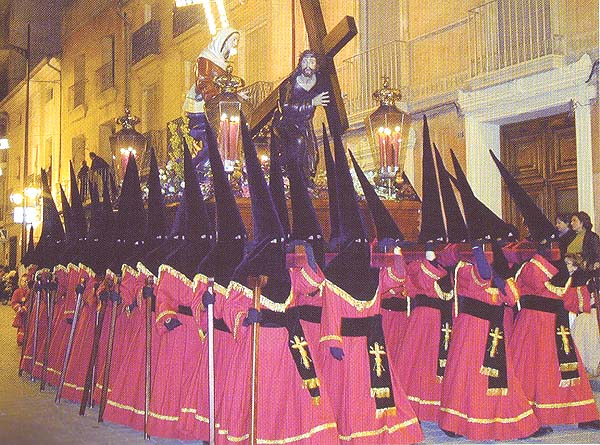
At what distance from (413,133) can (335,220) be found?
6.35 metres

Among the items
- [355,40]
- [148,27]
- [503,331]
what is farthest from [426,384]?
[148,27]

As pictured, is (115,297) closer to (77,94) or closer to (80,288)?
(80,288)

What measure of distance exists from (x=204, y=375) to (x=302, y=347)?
35.0 inches

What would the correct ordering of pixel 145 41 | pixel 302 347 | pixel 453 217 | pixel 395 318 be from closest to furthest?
pixel 302 347
pixel 453 217
pixel 395 318
pixel 145 41

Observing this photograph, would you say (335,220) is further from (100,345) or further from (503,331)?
(100,345)

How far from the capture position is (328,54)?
8492 mm

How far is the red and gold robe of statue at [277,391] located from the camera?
566 centimetres

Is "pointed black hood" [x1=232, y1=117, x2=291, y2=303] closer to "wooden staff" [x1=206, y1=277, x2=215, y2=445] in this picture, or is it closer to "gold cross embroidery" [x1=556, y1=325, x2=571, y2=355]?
"wooden staff" [x1=206, y1=277, x2=215, y2=445]

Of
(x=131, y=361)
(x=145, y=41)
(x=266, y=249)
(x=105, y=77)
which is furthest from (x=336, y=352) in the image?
(x=105, y=77)

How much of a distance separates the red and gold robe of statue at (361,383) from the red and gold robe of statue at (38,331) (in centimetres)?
506

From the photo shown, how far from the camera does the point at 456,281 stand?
6695 mm

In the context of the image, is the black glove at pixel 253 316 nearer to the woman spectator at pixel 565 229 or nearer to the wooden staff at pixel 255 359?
the wooden staff at pixel 255 359

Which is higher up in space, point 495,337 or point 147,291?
point 147,291

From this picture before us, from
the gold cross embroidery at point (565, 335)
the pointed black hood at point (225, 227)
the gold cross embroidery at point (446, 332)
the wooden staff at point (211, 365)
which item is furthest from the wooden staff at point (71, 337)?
the gold cross embroidery at point (565, 335)
